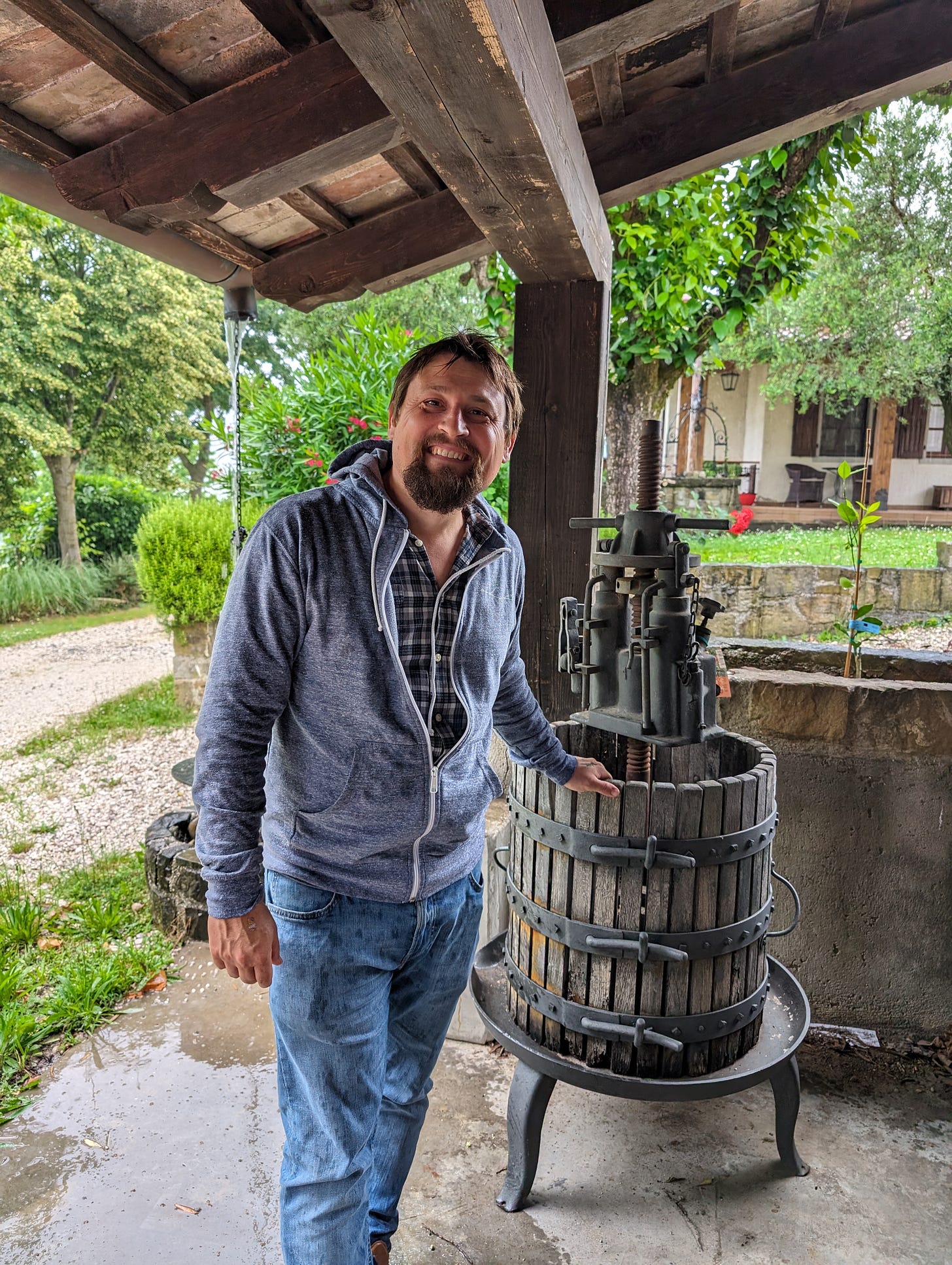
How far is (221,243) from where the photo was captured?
268 cm

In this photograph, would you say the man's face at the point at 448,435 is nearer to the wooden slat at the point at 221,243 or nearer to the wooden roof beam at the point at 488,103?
the wooden roof beam at the point at 488,103

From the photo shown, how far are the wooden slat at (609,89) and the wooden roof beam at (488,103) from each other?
9.5 inches

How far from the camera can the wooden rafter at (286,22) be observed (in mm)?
1731

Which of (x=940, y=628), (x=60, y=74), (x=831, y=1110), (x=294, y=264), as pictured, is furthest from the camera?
(x=940, y=628)

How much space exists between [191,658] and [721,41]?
6.39 metres

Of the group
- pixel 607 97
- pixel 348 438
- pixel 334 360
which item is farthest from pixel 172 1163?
pixel 334 360

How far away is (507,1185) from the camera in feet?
7.48

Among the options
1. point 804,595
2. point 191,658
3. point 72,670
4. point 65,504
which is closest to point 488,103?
point 191,658

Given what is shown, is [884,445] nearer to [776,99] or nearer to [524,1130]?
[776,99]

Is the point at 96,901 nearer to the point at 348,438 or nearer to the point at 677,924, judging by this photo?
the point at 677,924

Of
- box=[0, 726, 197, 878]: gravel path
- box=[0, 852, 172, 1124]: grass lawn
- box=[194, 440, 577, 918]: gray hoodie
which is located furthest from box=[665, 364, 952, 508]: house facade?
box=[194, 440, 577, 918]: gray hoodie

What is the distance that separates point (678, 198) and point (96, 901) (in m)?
5.53

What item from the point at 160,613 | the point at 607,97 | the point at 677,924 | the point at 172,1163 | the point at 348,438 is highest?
the point at 607,97

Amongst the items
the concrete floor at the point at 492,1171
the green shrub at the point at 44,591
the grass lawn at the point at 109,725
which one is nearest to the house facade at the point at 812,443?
the green shrub at the point at 44,591
